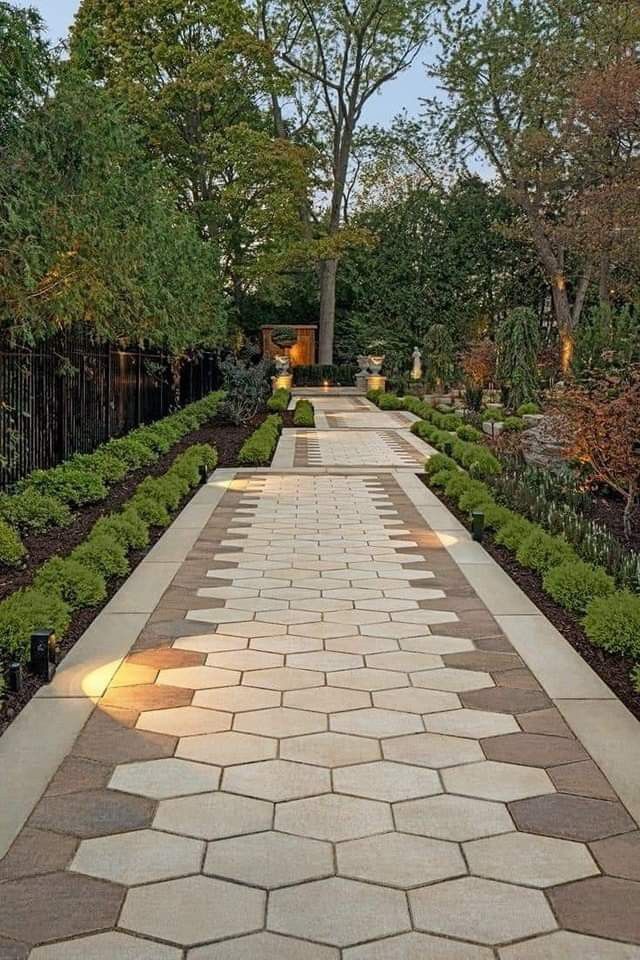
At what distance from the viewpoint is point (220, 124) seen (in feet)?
94.5

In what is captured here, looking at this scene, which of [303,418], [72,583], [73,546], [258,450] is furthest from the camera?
[303,418]

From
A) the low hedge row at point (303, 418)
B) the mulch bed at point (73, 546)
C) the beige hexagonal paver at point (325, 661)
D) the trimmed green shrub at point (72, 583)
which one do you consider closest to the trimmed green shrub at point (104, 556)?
the mulch bed at point (73, 546)

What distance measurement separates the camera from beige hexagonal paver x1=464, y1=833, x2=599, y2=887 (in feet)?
8.00

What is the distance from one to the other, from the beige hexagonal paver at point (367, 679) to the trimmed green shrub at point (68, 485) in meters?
4.70

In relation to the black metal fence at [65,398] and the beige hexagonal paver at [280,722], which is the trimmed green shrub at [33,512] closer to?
the black metal fence at [65,398]

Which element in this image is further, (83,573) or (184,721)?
(83,573)

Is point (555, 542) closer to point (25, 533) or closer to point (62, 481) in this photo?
point (25, 533)

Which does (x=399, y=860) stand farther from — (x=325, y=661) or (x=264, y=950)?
(x=325, y=661)

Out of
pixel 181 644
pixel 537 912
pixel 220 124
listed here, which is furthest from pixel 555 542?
pixel 220 124

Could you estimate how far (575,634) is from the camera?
15.4 feet

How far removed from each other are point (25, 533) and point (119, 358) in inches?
264

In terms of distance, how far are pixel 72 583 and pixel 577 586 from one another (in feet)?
9.74

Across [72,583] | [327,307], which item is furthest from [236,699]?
[327,307]

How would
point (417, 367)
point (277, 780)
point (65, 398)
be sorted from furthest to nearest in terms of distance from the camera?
point (417, 367), point (65, 398), point (277, 780)
